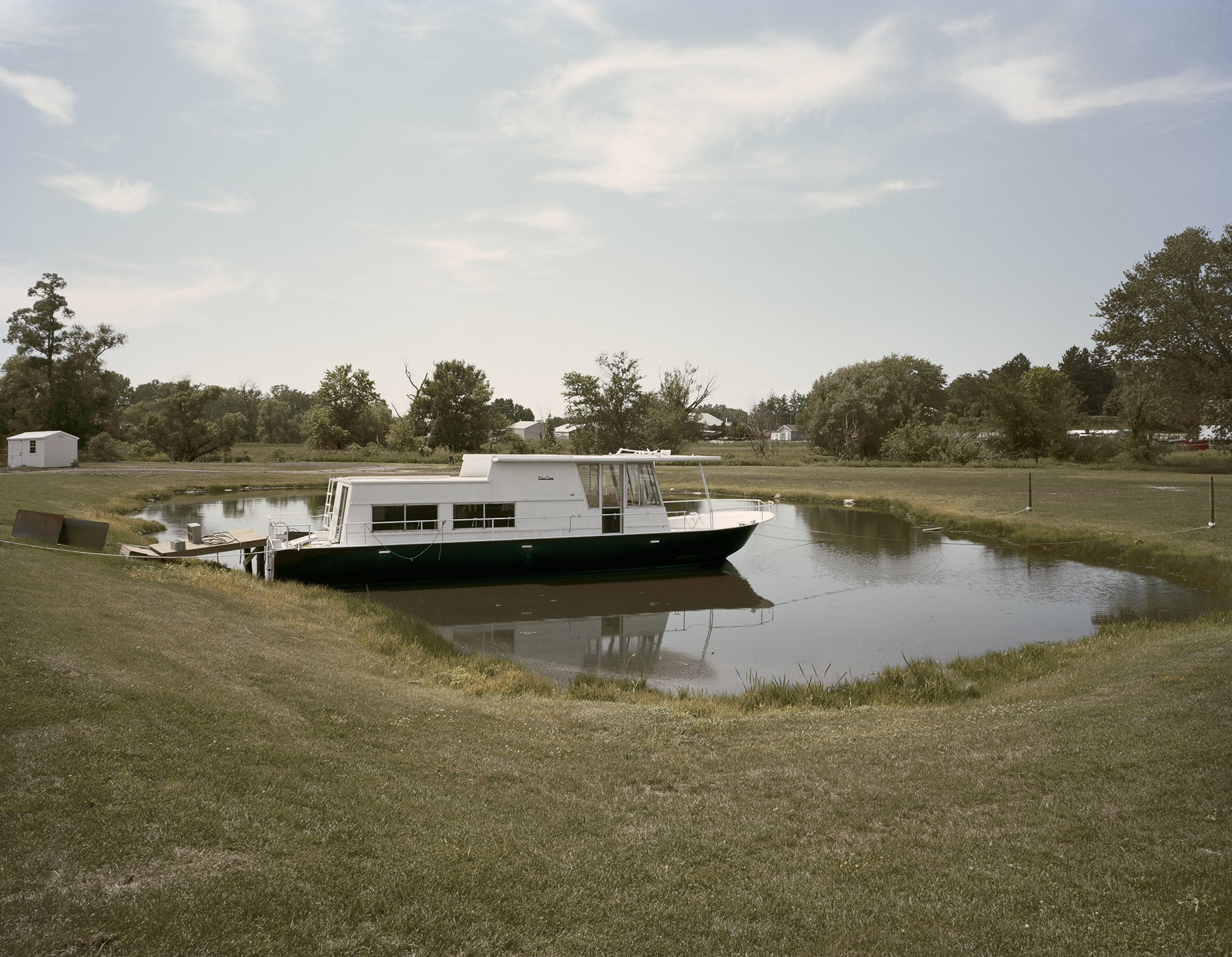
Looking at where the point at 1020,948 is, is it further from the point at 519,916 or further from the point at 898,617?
the point at 898,617

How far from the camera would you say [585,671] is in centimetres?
1497

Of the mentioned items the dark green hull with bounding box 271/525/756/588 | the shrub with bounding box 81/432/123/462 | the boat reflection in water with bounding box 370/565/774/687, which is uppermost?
the shrub with bounding box 81/432/123/462

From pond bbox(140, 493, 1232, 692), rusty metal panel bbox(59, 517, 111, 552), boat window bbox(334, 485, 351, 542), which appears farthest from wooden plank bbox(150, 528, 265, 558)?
pond bbox(140, 493, 1232, 692)

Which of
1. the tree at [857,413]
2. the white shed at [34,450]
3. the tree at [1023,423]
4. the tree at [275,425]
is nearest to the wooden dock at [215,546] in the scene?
the white shed at [34,450]

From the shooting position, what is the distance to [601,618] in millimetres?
19844

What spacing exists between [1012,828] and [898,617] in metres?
13.1

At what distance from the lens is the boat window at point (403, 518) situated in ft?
75.0

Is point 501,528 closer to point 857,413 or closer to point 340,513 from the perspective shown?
point 340,513

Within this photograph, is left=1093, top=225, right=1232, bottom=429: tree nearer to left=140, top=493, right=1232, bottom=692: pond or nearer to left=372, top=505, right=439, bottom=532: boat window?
left=140, top=493, right=1232, bottom=692: pond

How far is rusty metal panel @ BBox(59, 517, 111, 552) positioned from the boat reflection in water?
6499mm

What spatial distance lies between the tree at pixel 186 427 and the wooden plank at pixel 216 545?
167 ft

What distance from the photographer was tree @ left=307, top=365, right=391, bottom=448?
81.1 meters

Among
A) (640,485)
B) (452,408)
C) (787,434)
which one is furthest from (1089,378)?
(640,485)

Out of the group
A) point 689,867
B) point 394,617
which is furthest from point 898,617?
point 689,867
